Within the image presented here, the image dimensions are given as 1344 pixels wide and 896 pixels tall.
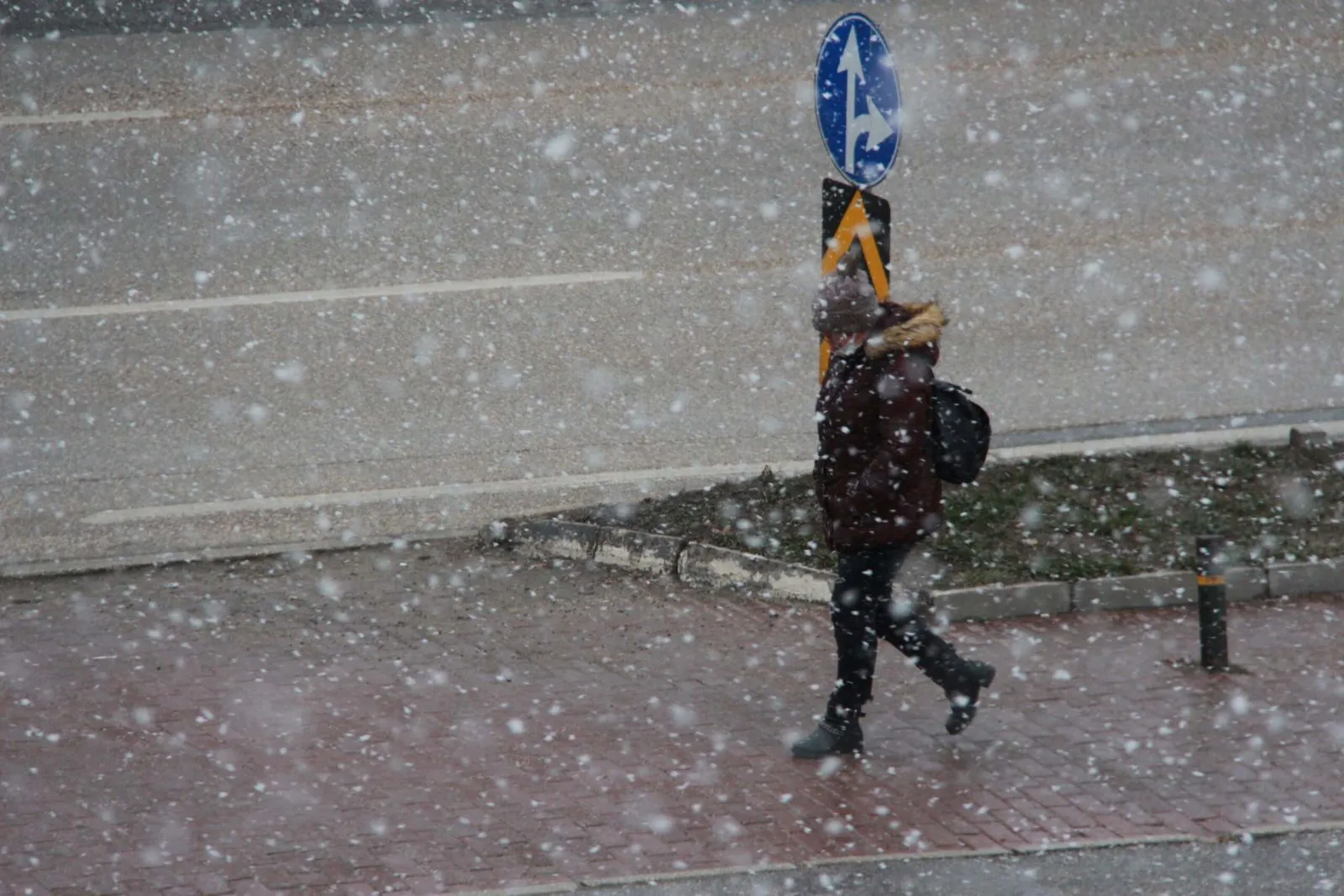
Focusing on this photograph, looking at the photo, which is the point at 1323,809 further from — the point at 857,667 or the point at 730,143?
the point at 730,143

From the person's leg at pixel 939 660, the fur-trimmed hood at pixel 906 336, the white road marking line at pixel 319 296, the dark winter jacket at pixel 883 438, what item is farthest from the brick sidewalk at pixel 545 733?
the white road marking line at pixel 319 296

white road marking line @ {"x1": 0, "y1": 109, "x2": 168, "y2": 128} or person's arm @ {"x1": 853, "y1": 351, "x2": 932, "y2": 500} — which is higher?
white road marking line @ {"x1": 0, "y1": 109, "x2": 168, "y2": 128}

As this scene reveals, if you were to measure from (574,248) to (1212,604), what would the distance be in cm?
599

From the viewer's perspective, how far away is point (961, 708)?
21.6 feet

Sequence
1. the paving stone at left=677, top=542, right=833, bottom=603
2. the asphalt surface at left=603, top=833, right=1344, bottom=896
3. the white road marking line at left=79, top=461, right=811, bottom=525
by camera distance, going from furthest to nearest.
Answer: the white road marking line at left=79, top=461, right=811, bottom=525, the paving stone at left=677, top=542, right=833, bottom=603, the asphalt surface at left=603, top=833, right=1344, bottom=896

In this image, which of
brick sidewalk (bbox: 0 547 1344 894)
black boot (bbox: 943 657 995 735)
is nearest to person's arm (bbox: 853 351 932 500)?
black boot (bbox: 943 657 995 735)

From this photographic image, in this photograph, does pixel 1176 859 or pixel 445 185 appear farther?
pixel 445 185

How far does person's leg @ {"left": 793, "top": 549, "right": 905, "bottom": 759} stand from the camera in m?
6.52

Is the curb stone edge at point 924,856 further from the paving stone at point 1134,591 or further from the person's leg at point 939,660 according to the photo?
the paving stone at point 1134,591

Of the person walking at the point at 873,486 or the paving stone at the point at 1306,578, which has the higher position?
the person walking at the point at 873,486

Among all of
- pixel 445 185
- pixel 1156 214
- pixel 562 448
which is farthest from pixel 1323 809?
pixel 445 185

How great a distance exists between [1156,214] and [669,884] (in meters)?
8.01

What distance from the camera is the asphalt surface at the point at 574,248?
982 centimetres

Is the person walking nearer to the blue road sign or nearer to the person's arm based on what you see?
the person's arm
